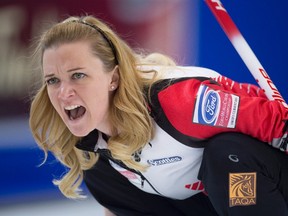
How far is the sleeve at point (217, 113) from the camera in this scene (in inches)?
41.7

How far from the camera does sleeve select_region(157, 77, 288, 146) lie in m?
1.06

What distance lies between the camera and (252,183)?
1.06 metres

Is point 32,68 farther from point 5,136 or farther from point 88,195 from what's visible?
point 88,195

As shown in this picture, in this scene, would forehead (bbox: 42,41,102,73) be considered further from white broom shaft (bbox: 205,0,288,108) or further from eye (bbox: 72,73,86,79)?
white broom shaft (bbox: 205,0,288,108)

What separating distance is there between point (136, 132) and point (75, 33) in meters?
0.23

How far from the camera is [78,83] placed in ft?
3.56

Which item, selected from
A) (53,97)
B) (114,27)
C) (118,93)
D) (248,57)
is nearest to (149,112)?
(118,93)

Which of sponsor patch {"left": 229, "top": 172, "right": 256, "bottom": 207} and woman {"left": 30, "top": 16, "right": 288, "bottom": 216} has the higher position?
woman {"left": 30, "top": 16, "right": 288, "bottom": 216}

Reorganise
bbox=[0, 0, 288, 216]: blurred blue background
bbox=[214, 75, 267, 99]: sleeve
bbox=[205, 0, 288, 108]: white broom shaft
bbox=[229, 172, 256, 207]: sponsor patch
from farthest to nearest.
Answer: bbox=[0, 0, 288, 216]: blurred blue background → bbox=[205, 0, 288, 108]: white broom shaft → bbox=[214, 75, 267, 99]: sleeve → bbox=[229, 172, 256, 207]: sponsor patch

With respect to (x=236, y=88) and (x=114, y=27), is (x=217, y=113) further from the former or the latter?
(x=114, y=27)

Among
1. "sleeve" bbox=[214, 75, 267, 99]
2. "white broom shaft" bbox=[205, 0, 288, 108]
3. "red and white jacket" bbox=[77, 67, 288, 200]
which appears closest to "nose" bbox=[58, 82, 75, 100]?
"red and white jacket" bbox=[77, 67, 288, 200]

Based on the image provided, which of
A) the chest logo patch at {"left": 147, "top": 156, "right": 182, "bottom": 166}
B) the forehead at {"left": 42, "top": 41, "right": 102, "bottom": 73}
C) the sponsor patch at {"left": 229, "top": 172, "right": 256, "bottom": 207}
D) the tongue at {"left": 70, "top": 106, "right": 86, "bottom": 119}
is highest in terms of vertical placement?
the forehead at {"left": 42, "top": 41, "right": 102, "bottom": 73}

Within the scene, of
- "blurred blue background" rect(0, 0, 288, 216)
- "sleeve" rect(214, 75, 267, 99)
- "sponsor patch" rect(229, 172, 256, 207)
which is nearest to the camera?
"sponsor patch" rect(229, 172, 256, 207)

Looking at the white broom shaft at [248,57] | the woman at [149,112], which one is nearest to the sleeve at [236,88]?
the woman at [149,112]
